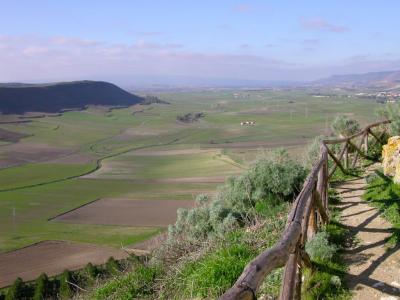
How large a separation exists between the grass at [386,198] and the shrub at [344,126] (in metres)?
7.81

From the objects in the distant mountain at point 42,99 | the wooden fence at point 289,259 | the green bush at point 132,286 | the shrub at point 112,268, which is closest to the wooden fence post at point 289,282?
the wooden fence at point 289,259

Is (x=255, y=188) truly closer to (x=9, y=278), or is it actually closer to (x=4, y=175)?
Result: (x=9, y=278)

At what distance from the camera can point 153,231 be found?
43.7 m

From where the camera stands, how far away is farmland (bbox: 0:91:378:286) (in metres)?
47.6

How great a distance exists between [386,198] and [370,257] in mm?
2936

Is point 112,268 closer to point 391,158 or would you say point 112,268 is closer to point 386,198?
point 391,158

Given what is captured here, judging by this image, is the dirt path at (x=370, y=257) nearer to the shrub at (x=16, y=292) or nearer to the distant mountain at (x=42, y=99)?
the shrub at (x=16, y=292)

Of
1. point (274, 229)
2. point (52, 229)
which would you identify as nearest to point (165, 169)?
point (52, 229)

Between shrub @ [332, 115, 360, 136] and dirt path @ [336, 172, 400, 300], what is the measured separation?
1014cm

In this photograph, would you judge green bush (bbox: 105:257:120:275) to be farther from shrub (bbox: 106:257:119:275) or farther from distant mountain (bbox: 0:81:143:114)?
distant mountain (bbox: 0:81:143:114)

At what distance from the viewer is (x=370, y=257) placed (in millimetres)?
5988

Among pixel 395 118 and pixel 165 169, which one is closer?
pixel 395 118

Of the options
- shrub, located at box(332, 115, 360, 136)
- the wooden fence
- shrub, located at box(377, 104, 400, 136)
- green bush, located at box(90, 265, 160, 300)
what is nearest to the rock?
shrub, located at box(377, 104, 400, 136)

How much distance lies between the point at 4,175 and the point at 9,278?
159 feet
